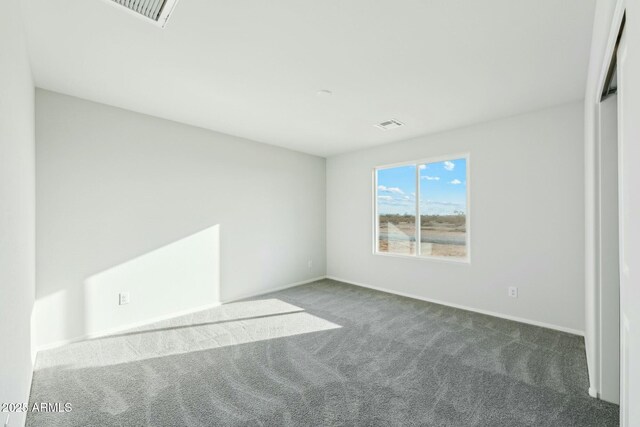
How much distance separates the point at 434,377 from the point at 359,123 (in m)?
2.83

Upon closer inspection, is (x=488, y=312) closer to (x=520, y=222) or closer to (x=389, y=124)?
(x=520, y=222)

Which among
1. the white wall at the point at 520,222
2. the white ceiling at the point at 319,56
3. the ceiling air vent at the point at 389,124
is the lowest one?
the white wall at the point at 520,222

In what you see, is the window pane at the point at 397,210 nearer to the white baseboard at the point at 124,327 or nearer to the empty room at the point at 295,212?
the empty room at the point at 295,212

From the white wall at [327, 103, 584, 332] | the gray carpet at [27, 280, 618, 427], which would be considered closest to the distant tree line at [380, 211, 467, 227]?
the white wall at [327, 103, 584, 332]

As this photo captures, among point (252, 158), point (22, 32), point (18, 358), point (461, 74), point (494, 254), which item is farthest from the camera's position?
point (252, 158)

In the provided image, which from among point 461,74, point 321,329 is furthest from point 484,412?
point 461,74

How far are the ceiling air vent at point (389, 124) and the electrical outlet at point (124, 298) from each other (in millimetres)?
3581

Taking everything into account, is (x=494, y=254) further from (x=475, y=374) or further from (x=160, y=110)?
(x=160, y=110)

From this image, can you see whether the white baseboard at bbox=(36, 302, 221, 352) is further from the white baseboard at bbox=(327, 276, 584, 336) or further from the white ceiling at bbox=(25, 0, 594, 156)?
the white baseboard at bbox=(327, 276, 584, 336)

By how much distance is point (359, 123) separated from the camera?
371 centimetres

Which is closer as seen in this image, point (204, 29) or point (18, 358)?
point (18, 358)

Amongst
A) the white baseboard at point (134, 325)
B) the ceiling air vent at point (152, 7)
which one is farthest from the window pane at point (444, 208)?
the ceiling air vent at point (152, 7)

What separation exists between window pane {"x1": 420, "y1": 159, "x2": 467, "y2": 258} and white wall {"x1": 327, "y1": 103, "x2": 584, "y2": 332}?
0.61ft

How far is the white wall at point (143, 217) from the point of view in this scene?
2.81m
